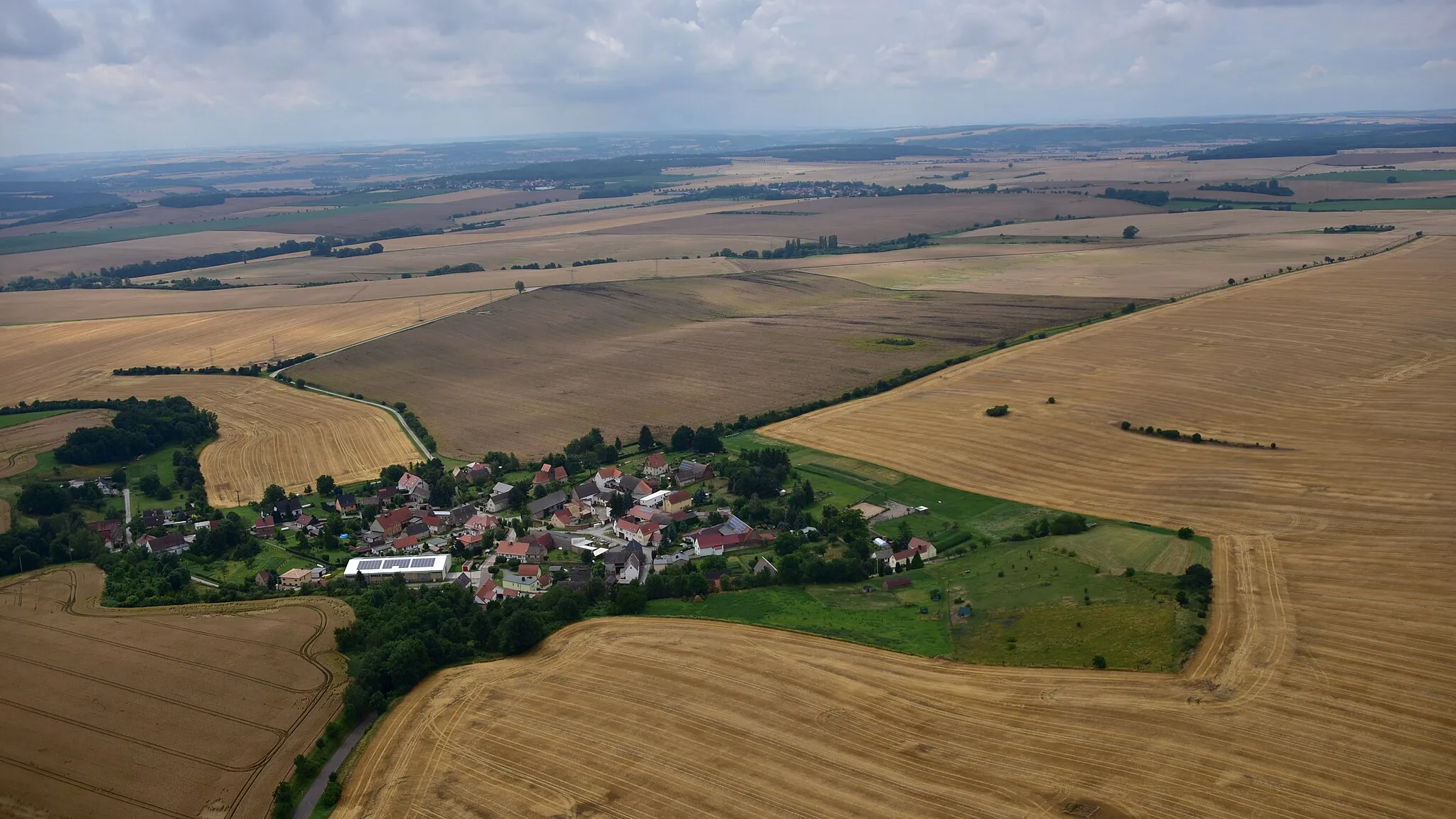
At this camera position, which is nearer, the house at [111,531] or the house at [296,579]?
the house at [296,579]

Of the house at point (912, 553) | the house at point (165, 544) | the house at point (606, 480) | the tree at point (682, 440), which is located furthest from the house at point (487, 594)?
the tree at point (682, 440)

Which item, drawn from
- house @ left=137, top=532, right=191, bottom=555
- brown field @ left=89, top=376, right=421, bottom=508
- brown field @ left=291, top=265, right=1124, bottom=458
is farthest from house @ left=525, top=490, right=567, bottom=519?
house @ left=137, top=532, right=191, bottom=555

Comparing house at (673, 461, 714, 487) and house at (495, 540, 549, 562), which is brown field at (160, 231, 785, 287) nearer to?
house at (673, 461, 714, 487)

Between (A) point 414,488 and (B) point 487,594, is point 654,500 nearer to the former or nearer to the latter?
(B) point 487,594

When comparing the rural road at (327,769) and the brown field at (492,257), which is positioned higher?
the brown field at (492,257)

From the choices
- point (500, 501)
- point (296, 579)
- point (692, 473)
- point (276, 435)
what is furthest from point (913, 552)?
point (276, 435)

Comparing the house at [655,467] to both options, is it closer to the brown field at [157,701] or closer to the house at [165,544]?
the brown field at [157,701]
